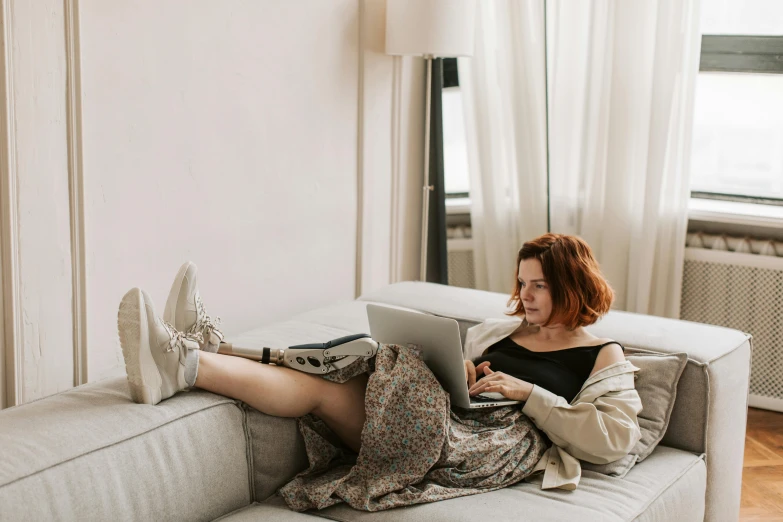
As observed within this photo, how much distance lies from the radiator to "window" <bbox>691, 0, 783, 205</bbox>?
0.28 metres

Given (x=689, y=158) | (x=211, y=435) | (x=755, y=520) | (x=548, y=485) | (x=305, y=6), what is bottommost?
(x=755, y=520)

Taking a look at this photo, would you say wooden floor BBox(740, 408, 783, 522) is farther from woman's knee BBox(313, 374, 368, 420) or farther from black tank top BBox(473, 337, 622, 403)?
A: woman's knee BBox(313, 374, 368, 420)

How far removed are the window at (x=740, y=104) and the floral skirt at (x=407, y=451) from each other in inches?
82.5

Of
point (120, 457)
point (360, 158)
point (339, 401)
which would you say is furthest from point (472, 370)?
point (360, 158)

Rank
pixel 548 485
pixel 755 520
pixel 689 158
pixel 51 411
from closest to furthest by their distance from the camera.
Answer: pixel 51 411
pixel 548 485
pixel 755 520
pixel 689 158

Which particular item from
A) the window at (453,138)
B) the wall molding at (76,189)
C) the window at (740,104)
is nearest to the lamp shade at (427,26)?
the window at (453,138)

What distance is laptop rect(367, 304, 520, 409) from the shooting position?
2062mm

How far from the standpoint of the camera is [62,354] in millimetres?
2326

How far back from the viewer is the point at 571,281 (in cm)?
223

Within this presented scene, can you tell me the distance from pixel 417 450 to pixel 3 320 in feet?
3.58

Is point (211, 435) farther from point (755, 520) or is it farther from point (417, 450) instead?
point (755, 520)

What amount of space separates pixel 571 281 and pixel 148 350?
3.50 ft

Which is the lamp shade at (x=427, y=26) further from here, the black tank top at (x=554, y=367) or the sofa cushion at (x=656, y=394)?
the sofa cushion at (x=656, y=394)

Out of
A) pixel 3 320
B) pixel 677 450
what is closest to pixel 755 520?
pixel 677 450
